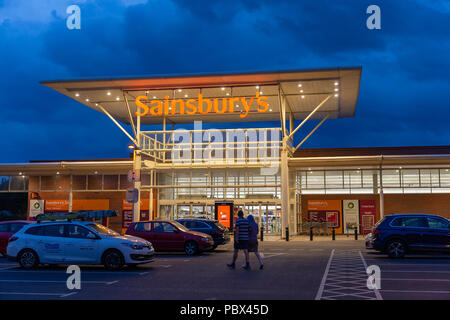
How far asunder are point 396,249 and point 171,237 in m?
8.69

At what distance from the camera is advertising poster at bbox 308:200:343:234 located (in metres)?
37.5

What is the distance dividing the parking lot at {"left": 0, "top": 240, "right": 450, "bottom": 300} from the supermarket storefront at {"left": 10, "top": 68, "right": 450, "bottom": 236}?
1316 cm

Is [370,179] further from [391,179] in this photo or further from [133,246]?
[133,246]

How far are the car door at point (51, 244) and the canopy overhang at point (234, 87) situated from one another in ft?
53.0

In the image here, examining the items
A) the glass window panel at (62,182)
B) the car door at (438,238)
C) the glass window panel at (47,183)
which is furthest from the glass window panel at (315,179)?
the car door at (438,238)

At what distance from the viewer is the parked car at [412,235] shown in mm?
17875

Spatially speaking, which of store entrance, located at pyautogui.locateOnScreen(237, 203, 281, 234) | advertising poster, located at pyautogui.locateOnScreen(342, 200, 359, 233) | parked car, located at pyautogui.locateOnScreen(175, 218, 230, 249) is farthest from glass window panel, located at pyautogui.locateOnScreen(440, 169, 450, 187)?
parked car, located at pyautogui.locateOnScreen(175, 218, 230, 249)

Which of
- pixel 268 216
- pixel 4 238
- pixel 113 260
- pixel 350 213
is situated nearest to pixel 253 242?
pixel 113 260

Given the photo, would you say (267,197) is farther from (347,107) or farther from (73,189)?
(73,189)

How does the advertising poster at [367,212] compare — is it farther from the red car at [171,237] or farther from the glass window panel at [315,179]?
the red car at [171,237]

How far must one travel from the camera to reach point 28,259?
15.6 meters

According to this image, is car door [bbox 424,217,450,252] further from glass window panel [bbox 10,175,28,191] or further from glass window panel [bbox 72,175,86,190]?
glass window panel [bbox 10,175,28,191]

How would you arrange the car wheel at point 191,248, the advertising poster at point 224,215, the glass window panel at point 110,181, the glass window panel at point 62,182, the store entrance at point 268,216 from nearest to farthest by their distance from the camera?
the car wheel at point 191,248 → the advertising poster at point 224,215 → the store entrance at point 268,216 → the glass window panel at point 110,181 → the glass window panel at point 62,182

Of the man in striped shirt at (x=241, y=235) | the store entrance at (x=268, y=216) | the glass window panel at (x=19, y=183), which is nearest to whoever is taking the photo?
the man in striped shirt at (x=241, y=235)
